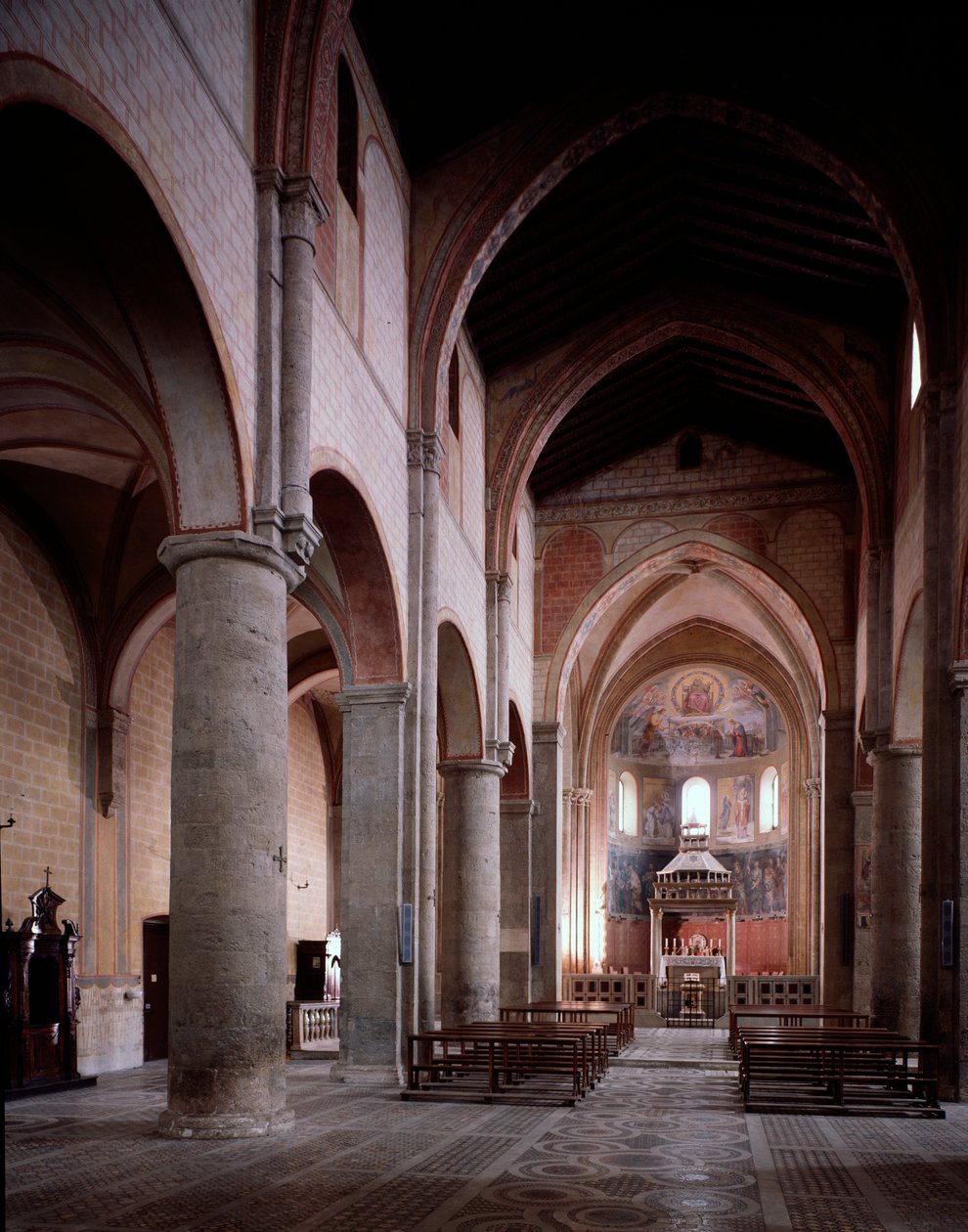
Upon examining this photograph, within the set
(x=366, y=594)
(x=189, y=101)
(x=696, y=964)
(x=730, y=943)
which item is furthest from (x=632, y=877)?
(x=189, y=101)

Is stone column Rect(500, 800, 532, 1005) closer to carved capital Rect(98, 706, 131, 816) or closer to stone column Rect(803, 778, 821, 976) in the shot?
carved capital Rect(98, 706, 131, 816)

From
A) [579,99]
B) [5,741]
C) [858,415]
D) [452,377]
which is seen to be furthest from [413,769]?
[858,415]

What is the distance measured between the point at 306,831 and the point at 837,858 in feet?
32.7

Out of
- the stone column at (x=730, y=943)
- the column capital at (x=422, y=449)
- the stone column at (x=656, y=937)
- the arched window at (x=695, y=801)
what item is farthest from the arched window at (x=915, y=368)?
the arched window at (x=695, y=801)

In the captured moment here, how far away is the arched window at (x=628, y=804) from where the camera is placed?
3728cm

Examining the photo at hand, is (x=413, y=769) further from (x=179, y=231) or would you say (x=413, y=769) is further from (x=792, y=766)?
(x=792, y=766)

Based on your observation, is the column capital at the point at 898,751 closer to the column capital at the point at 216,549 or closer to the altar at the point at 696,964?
the column capital at the point at 216,549

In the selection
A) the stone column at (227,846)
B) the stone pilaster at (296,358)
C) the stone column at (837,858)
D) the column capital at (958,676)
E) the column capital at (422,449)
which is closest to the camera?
the stone column at (227,846)

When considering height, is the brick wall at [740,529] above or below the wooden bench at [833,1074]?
above

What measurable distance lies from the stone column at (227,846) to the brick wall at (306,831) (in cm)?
1445

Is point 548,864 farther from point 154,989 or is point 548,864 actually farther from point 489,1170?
point 489,1170

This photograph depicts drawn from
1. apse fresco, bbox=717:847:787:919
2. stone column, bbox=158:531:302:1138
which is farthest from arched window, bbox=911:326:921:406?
apse fresco, bbox=717:847:787:919

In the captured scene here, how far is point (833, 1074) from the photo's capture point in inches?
459

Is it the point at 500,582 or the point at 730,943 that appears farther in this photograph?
the point at 730,943
